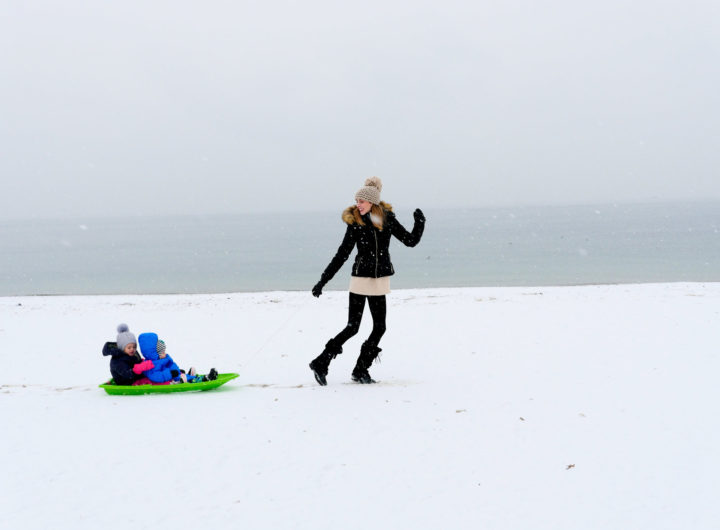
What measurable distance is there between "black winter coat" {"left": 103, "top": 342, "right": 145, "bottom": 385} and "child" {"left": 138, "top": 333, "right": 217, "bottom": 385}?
16 cm

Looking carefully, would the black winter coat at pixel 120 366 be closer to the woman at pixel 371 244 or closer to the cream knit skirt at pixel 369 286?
the woman at pixel 371 244

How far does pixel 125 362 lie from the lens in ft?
20.5

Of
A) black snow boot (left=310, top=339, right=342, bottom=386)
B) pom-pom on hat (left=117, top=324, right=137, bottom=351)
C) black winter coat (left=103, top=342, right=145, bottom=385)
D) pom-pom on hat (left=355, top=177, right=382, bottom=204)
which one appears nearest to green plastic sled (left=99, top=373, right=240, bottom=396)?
black winter coat (left=103, top=342, right=145, bottom=385)

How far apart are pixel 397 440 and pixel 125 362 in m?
3.26

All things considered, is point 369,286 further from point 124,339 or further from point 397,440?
point 124,339

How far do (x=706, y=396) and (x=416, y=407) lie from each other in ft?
8.74

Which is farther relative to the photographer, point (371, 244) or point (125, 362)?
point (125, 362)

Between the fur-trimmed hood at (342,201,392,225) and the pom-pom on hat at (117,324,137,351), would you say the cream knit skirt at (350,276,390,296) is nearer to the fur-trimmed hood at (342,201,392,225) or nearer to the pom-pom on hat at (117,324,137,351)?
the fur-trimmed hood at (342,201,392,225)

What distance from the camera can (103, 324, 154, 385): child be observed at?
620 cm

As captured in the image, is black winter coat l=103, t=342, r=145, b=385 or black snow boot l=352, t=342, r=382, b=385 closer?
black winter coat l=103, t=342, r=145, b=385

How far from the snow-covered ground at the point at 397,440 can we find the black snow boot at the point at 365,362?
18cm

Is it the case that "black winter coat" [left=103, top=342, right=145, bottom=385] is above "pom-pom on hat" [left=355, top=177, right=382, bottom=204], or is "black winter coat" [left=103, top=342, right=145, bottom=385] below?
below

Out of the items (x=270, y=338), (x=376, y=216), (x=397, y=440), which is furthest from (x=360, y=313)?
(x=270, y=338)

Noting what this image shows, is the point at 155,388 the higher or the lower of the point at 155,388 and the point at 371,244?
the lower
